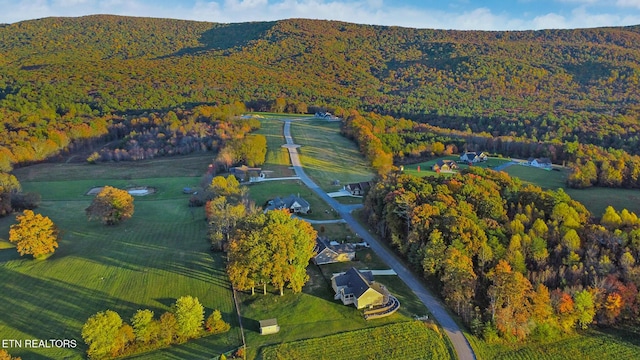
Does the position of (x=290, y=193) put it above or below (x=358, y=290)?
below

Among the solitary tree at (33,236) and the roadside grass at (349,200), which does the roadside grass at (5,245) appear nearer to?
the solitary tree at (33,236)

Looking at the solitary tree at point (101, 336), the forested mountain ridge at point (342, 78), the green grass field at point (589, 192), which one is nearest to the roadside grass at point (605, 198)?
the green grass field at point (589, 192)

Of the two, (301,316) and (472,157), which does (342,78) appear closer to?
(472,157)

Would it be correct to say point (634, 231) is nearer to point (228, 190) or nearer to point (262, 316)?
point (262, 316)

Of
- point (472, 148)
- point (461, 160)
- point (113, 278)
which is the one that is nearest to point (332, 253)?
point (113, 278)

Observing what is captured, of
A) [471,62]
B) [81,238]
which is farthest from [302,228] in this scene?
[471,62]

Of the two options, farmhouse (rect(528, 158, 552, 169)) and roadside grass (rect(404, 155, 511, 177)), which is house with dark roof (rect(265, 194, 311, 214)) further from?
farmhouse (rect(528, 158, 552, 169))
